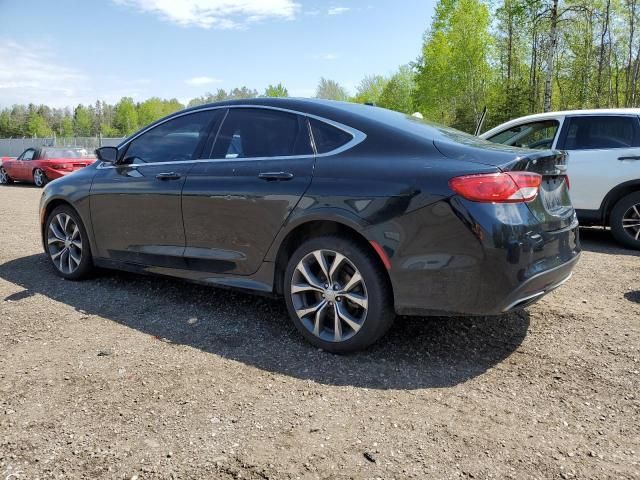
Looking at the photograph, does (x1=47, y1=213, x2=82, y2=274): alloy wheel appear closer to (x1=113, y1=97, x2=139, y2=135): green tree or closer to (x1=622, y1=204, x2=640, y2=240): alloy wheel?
(x1=622, y1=204, x2=640, y2=240): alloy wheel

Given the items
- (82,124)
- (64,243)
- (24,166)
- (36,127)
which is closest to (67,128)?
(82,124)

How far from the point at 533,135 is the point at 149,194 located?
536 centimetres

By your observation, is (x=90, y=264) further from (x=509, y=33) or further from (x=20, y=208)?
(x=509, y=33)

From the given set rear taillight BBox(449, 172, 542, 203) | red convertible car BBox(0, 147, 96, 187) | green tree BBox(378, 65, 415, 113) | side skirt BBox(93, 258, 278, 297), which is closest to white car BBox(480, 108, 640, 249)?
rear taillight BBox(449, 172, 542, 203)

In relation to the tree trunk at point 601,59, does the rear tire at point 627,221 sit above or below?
below

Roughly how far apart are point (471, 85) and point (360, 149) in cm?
4241

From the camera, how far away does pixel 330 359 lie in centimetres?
332

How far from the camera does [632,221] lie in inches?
259

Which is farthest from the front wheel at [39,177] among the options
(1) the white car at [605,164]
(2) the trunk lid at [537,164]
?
(2) the trunk lid at [537,164]

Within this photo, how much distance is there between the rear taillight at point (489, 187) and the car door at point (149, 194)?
214 cm

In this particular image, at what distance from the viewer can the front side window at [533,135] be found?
7074mm

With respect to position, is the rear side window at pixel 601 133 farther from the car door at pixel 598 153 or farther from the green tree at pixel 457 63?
the green tree at pixel 457 63

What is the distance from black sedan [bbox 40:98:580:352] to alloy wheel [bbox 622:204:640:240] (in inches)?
144

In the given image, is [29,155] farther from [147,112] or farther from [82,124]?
[82,124]
